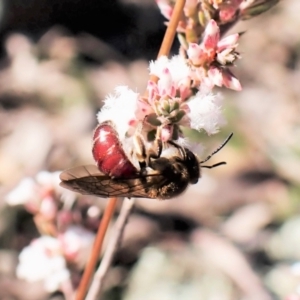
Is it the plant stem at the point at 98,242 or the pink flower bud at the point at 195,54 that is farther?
the plant stem at the point at 98,242

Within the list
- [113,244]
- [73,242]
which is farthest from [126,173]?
[73,242]

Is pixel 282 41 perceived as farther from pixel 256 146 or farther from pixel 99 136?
pixel 99 136

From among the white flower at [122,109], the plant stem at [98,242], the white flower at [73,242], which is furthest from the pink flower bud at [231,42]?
the white flower at [73,242]

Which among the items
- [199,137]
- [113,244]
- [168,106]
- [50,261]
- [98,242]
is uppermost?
[168,106]

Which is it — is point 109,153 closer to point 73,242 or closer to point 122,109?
point 122,109

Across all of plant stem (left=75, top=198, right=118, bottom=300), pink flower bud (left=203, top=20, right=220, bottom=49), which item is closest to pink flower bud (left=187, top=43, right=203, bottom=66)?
pink flower bud (left=203, top=20, right=220, bottom=49)

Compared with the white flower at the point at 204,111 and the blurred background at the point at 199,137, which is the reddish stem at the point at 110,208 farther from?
the blurred background at the point at 199,137

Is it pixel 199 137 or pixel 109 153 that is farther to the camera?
pixel 199 137
